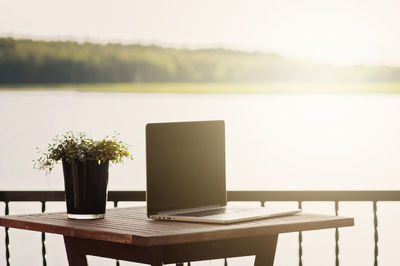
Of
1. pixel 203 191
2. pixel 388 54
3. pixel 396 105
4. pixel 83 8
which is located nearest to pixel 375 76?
pixel 388 54

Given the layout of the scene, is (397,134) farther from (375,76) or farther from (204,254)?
(204,254)

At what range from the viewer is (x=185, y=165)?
239 centimetres

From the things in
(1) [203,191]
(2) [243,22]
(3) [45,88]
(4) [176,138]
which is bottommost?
(1) [203,191]

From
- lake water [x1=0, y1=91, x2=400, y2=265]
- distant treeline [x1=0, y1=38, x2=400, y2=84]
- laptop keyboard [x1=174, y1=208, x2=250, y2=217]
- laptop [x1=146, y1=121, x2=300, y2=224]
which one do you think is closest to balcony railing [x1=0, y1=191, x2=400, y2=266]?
laptop [x1=146, y1=121, x2=300, y2=224]

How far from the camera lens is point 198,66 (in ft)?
21.9

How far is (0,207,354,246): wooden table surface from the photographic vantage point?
1931 millimetres

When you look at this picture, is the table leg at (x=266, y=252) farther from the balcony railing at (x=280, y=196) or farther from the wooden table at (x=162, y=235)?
the balcony railing at (x=280, y=196)

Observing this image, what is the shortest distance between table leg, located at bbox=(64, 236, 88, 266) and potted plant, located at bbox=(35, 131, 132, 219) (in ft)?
0.30

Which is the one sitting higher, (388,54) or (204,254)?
(388,54)

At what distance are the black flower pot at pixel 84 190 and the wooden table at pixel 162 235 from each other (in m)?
0.05

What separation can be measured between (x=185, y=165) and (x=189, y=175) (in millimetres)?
40

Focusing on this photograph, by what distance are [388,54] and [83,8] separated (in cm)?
322

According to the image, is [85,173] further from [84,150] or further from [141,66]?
[141,66]

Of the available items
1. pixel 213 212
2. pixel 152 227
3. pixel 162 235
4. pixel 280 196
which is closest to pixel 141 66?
pixel 280 196
